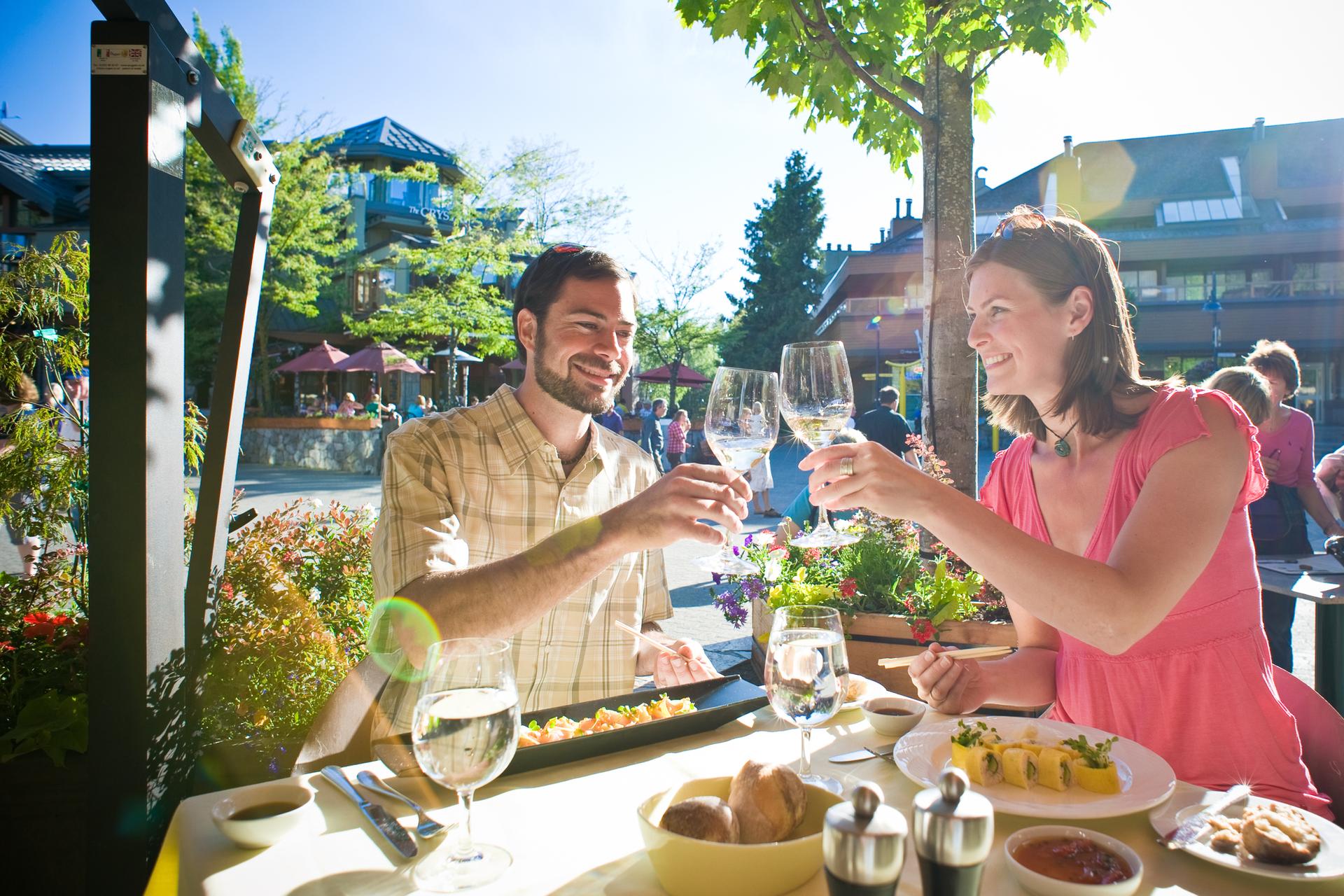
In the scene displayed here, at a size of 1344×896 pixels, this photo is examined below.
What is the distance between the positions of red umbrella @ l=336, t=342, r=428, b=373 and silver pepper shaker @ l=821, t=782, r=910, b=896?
22.3 m

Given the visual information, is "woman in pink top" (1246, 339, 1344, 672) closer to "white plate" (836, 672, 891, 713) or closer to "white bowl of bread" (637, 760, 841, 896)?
"white plate" (836, 672, 891, 713)

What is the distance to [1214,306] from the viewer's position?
26.3 meters

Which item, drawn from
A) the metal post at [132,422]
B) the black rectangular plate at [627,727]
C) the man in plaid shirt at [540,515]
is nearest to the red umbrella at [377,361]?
the man in plaid shirt at [540,515]

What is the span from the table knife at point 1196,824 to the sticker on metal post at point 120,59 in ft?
8.21

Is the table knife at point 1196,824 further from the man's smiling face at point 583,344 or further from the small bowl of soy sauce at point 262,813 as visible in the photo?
the man's smiling face at point 583,344

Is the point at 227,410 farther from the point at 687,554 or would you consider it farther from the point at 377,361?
the point at 377,361

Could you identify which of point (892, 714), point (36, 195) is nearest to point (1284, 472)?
point (892, 714)

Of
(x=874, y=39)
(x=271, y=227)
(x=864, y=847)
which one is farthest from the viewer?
(x=271, y=227)

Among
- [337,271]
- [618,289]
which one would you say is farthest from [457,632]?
[337,271]

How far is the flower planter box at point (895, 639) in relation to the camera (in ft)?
11.5

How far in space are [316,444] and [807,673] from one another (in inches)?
761

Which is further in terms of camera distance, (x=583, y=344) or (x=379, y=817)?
(x=583, y=344)

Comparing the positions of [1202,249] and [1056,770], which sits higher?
[1202,249]

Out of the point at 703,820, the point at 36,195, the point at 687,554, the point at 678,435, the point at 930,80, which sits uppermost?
the point at 36,195
